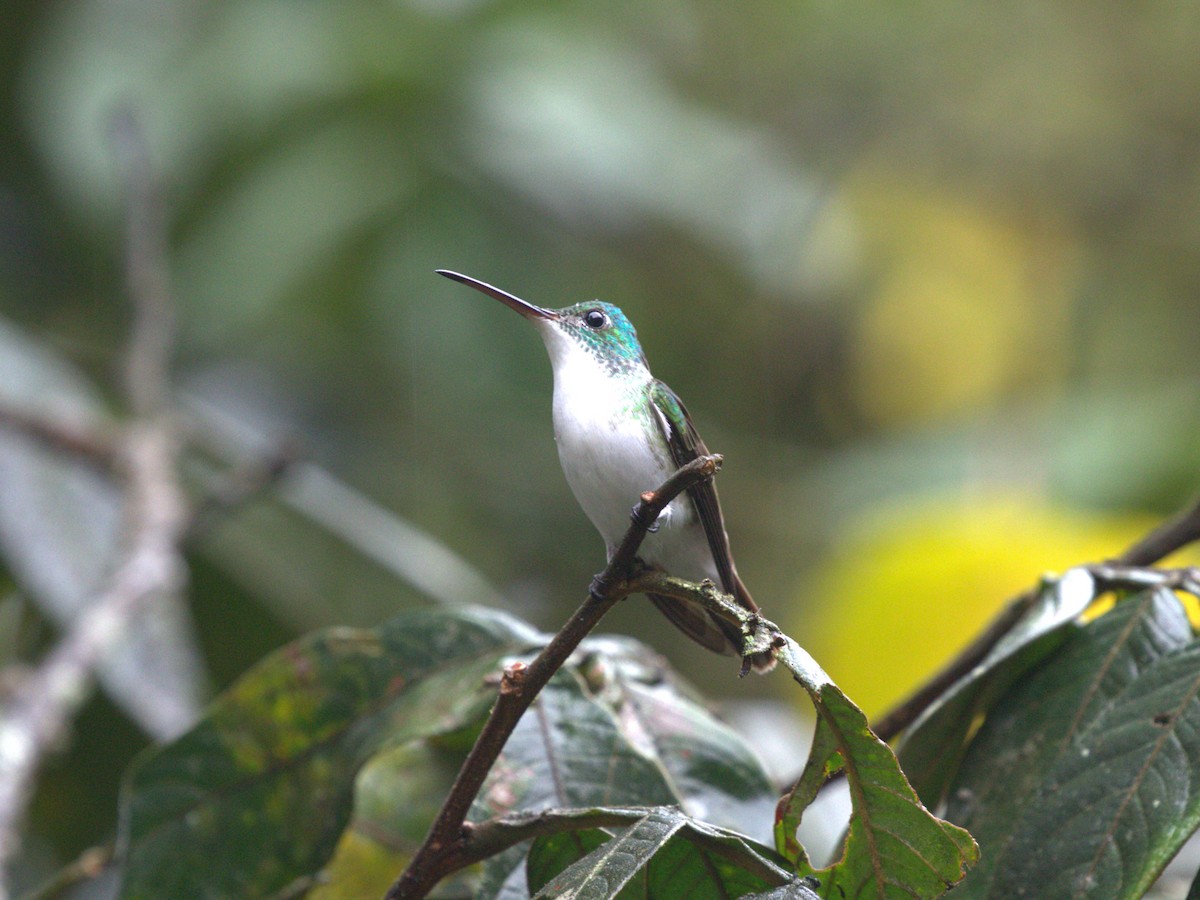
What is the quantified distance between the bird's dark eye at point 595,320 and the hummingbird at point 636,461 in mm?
52

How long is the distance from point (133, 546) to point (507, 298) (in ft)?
3.71

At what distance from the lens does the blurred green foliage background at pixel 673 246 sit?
187 inches

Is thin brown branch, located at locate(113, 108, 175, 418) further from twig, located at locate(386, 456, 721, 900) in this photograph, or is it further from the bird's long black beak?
twig, located at locate(386, 456, 721, 900)

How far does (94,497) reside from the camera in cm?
335

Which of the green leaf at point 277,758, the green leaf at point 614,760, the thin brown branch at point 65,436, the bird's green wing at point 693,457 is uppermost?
the bird's green wing at point 693,457

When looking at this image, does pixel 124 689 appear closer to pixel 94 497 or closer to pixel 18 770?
pixel 18 770

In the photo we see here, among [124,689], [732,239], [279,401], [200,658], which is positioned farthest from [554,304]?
[124,689]

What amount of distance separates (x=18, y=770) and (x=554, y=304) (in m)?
3.75

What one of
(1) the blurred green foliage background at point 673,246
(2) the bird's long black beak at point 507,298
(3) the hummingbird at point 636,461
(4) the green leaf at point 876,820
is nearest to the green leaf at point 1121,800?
(4) the green leaf at point 876,820

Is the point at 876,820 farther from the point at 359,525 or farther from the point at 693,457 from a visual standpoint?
the point at 359,525

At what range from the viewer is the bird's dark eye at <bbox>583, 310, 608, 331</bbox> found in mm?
2068

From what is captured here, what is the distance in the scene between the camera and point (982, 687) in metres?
1.35

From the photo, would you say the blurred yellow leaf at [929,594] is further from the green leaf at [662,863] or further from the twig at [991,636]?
the green leaf at [662,863]

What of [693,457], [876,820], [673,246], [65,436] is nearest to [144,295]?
[65,436]
